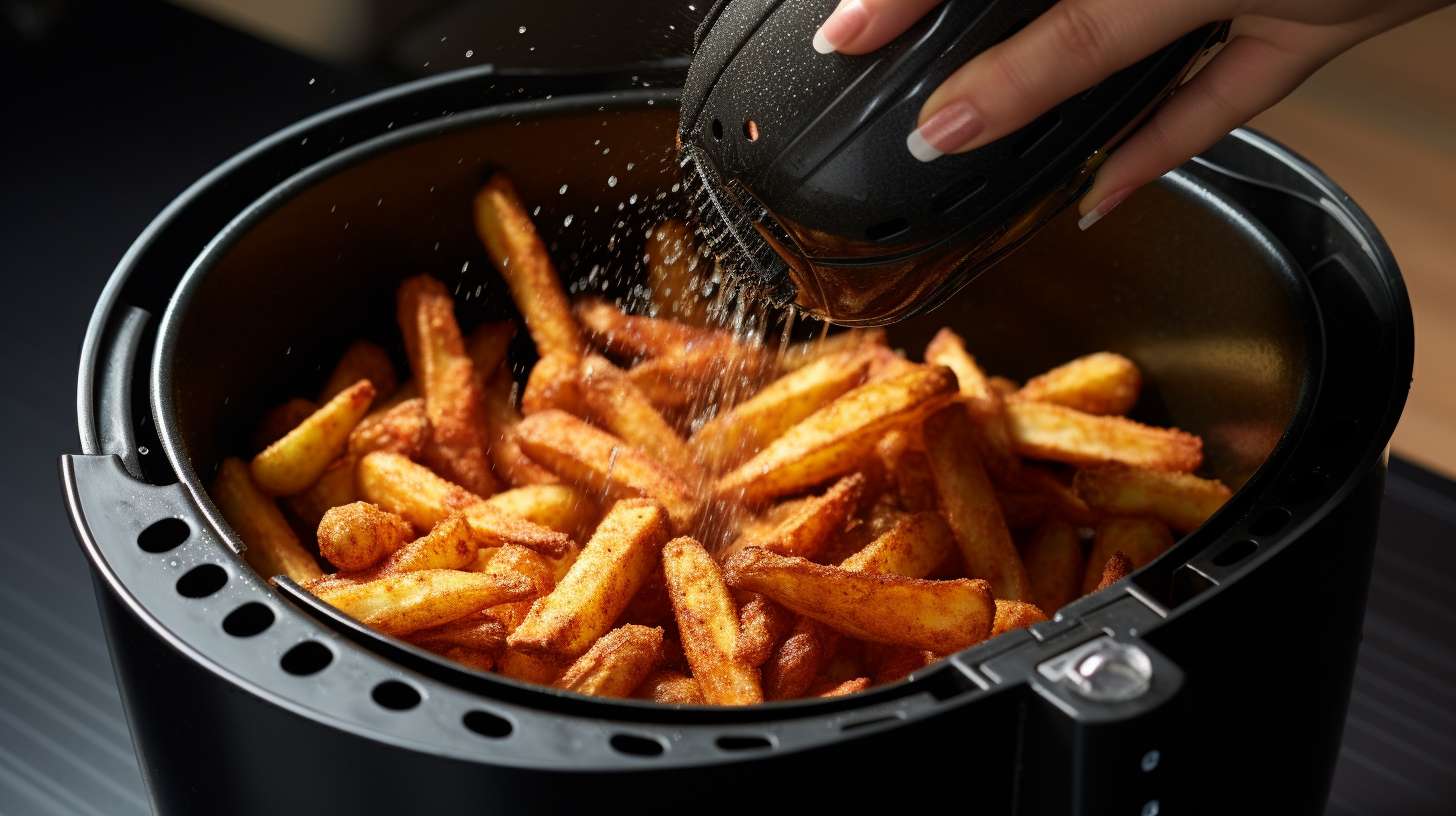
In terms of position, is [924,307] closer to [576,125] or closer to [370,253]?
[576,125]

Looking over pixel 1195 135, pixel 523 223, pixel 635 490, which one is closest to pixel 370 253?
pixel 523 223

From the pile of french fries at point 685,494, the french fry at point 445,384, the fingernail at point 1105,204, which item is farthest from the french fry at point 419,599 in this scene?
the fingernail at point 1105,204

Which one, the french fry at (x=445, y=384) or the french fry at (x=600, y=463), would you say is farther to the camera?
the french fry at (x=445, y=384)

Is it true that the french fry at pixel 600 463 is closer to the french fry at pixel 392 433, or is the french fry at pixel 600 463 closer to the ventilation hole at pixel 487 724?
the french fry at pixel 392 433

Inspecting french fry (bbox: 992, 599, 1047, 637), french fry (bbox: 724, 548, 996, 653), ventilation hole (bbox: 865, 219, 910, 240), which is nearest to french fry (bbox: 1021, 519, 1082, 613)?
french fry (bbox: 992, 599, 1047, 637)

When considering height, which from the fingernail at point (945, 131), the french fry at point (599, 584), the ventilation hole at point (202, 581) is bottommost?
the french fry at point (599, 584)

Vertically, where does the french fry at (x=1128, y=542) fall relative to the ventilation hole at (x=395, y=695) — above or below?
below

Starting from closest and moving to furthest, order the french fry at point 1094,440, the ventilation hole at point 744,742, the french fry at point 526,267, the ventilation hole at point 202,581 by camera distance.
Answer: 1. the ventilation hole at point 744,742
2. the ventilation hole at point 202,581
3. the french fry at point 1094,440
4. the french fry at point 526,267
